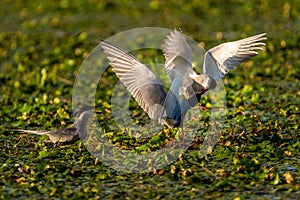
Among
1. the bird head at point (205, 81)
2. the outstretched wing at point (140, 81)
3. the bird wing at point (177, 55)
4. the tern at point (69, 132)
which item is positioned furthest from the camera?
the tern at point (69, 132)

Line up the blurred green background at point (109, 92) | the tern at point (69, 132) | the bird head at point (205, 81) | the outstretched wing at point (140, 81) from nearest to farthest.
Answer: the blurred green background at point (109, 92) → the bird head at point (205, 81) → the outstretched wing at point (140, 81) → the tern at point (69, 132)

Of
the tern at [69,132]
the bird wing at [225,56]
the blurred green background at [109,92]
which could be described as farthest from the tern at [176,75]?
the tern at [69,132]

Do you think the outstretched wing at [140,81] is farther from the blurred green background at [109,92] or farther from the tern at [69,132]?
the tern at [69,132]

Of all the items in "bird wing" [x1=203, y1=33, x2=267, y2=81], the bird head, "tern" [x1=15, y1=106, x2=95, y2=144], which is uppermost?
"bird wing" [x1=203, y1=33, x2=267, y2=81]

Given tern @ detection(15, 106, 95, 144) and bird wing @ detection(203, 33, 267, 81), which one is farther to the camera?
tern @ detection(15, 106, 95, 144)

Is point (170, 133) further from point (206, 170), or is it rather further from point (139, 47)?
point (139, 47)

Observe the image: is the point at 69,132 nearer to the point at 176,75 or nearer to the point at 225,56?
the point at 176,75

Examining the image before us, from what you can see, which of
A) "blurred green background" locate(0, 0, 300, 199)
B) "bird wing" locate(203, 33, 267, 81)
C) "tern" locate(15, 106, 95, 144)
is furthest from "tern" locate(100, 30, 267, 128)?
"tern" locate(15, 106, 95, 144)

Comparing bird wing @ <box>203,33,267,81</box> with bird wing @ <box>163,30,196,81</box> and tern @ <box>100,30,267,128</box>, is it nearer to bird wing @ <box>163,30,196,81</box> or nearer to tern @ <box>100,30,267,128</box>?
tern @ <box>100,30,267,128</box>

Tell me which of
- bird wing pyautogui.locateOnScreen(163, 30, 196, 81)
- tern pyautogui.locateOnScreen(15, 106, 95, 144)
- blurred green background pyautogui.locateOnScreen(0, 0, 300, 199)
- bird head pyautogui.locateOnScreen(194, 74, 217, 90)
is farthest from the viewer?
tern pyautogui.locateOnScreen(15, 106, 95, 144)

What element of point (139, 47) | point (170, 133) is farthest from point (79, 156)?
point (139, 47)

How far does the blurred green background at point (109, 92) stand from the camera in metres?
6.28

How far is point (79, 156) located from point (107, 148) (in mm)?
340

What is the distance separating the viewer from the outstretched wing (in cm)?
712
